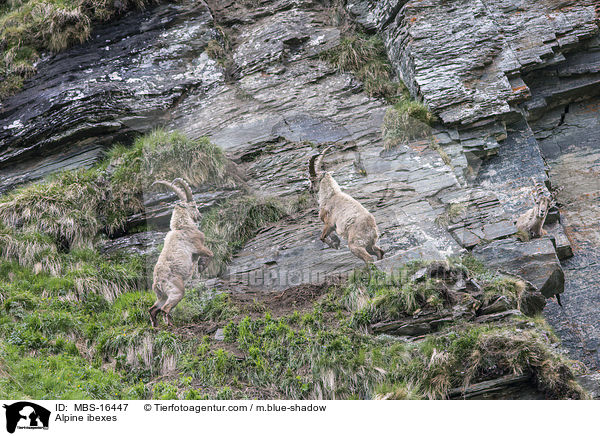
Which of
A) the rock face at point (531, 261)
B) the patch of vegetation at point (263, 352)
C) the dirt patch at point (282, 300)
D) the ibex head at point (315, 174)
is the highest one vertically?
the ibex head at point (315, 174)

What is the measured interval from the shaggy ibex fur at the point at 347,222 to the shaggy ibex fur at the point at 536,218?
2540mm

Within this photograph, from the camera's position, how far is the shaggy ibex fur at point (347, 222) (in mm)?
7816

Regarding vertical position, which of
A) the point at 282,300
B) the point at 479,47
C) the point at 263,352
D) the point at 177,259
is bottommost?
the point at 282,300

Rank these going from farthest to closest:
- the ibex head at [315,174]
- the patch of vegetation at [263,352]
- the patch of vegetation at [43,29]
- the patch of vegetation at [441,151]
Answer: the patch of vegetation at [43,29], the patch of vegetation at [441,151], the ibex head at [315,174], the patch of vegetation at [263,352]

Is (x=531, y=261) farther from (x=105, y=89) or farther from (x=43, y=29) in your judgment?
(x=43, y=29)

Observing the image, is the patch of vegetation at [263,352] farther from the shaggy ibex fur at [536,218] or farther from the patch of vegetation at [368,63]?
the patch of vegetation at [368,63]

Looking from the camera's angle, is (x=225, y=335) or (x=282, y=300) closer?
(x=225, y=335)

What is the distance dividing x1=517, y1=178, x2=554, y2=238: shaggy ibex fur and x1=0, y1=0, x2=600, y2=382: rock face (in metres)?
0.18

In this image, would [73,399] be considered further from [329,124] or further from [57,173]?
[329,124]

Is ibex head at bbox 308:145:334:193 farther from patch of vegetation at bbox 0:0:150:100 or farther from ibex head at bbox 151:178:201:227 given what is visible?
patch of vegetation at bbox 0:0:150:100
